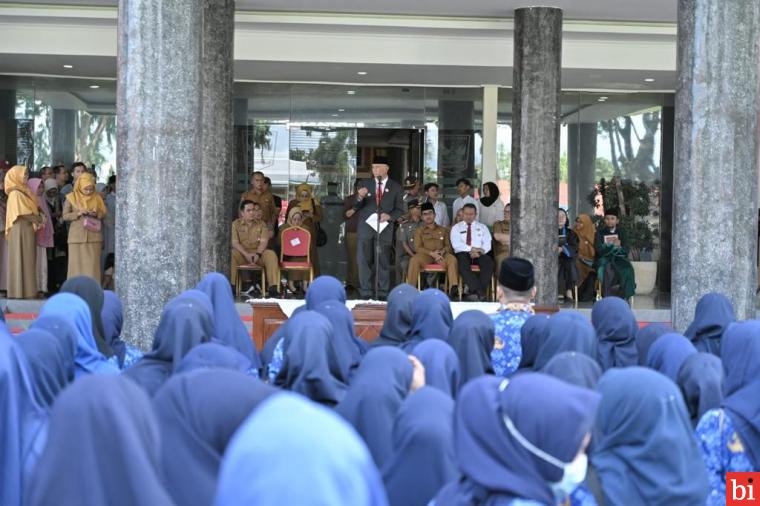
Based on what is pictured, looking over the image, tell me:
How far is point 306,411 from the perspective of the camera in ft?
7.27

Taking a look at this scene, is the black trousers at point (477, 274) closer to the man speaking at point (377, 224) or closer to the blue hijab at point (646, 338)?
the man speaking at point (377, 224)

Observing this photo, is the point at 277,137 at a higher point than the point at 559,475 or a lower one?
higher

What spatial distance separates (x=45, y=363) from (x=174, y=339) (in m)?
0.95

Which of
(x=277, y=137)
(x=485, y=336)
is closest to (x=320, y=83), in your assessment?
(x=277, y=137)

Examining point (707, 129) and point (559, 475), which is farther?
point (707, 129)

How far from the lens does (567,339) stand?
5.44 meters

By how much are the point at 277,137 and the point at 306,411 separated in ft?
52.4

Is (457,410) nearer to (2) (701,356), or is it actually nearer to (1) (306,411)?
(1) (306,411)

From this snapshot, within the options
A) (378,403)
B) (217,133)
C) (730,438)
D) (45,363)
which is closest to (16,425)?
(45,363)

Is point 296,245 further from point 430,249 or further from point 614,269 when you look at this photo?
point 614,269

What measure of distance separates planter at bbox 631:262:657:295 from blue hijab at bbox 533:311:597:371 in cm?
1161

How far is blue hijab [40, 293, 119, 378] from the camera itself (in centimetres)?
527

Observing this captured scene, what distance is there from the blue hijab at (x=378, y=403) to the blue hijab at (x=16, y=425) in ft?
3.44

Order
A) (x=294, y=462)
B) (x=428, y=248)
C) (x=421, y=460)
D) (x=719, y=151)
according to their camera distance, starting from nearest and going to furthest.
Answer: (x=294, y=462) < (x=421, y=460) < (x=719, y=151) < (x=428, y=248)
